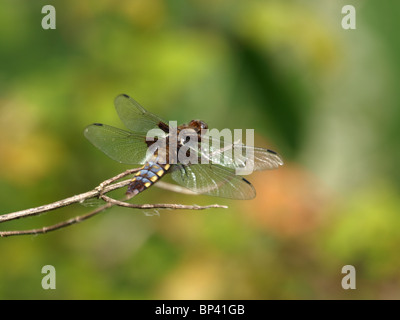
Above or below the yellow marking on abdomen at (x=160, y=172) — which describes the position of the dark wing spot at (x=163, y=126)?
above

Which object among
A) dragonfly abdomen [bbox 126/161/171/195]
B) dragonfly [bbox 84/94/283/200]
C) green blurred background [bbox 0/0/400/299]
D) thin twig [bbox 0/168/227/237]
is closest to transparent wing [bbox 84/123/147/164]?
dragonfly [bbox 84/94/283/200]

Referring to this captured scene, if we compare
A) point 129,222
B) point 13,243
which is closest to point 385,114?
point 129,222

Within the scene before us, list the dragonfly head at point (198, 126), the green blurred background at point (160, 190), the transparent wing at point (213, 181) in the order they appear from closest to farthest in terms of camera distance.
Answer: the transparent wing at point (213, 181) → the dragonfly head at point (198, 126) → the green blurred background at point (160, 190)

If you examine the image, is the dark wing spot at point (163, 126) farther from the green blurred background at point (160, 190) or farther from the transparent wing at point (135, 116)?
the green blurred background at point (160, 190)

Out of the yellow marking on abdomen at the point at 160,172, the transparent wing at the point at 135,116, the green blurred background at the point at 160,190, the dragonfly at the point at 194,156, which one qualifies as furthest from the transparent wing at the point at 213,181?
the green blurred background at the point at 160,190

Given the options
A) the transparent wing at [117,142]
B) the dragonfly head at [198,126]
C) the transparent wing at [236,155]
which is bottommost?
the transparent wing at [236,155]

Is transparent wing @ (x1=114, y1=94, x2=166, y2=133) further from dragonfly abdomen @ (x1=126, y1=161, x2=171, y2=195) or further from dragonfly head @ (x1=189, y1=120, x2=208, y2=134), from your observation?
dragonfly abdomen @ (x1=126, y1=161, x2=171, y2=195)
